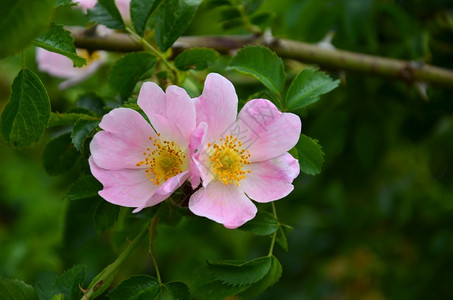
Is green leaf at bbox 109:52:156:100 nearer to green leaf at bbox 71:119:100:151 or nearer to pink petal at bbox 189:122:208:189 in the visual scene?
green leaf at bbox 71:119:100:151

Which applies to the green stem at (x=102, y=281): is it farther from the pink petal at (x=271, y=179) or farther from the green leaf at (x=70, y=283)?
the pink petal at (x=271, y=179)

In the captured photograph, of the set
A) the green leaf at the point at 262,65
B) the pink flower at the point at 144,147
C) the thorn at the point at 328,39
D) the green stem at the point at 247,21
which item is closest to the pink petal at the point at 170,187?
the pink flower at the point at 144,147

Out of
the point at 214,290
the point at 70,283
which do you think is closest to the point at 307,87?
the point at 214,290

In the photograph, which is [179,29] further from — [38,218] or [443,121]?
[38,218]

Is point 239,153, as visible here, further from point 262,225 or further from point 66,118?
point 66,118

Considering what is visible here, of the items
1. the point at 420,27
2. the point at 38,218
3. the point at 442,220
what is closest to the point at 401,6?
the point at 420,27

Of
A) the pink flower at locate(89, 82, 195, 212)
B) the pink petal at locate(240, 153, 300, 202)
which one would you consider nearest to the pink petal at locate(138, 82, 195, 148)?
the pink flower at locate(89, 82, 195, 212)

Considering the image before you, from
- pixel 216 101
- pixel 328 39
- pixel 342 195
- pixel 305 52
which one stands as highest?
pixel 216 101
